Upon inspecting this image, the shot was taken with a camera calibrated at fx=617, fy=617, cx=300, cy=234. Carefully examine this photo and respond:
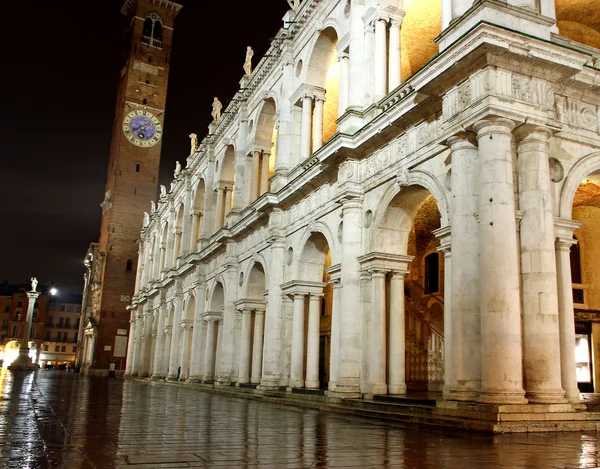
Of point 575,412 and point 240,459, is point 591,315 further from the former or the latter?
point 240,459

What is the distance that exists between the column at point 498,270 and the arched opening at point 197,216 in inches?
951

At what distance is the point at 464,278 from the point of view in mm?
11250

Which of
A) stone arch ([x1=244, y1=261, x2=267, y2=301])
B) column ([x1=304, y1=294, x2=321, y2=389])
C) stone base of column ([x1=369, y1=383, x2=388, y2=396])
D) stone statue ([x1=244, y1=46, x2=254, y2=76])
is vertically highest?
stone statue ([x1=244, y1=46, x2=254, y2=76])

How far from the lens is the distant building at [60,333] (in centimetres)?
10138

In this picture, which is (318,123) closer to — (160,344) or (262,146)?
(262,146)

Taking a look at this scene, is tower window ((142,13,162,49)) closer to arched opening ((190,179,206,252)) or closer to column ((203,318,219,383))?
arched opening ((190,179,206,252))

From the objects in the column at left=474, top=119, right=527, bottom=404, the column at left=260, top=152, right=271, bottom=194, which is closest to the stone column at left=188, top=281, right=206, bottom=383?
the column at left=260, top=152, right=271, bottom=194

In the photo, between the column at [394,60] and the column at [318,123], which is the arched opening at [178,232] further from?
the column at [394,60]

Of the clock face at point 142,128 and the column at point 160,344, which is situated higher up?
the clock face at point 142,128

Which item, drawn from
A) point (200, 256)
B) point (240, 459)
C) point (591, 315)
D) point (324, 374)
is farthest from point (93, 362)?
point (240, 459)

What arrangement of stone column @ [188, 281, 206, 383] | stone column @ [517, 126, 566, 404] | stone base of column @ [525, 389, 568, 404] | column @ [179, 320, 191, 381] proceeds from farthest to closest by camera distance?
column @ [179, 320, 191, 381] → stone column @ [188, 281, 206, 383] → stone column @ [517, 126, 566, 404] → stone base of column @ [525, 389, 568, 404]

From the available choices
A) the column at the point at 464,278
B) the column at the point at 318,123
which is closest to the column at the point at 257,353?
the column at the point at 318,123

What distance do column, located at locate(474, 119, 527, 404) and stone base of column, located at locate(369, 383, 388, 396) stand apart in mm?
4063

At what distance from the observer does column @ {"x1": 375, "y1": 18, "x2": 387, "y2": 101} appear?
53.2 ft
